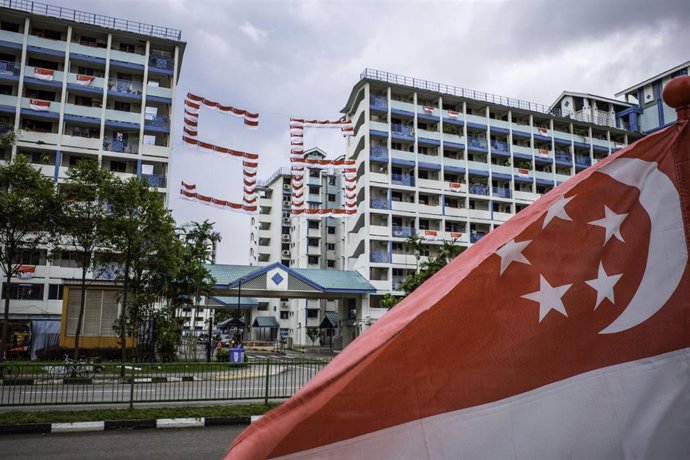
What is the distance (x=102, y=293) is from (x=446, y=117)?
33632 millimetres

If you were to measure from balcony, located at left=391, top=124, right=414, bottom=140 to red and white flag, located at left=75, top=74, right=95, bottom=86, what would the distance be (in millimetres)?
23904

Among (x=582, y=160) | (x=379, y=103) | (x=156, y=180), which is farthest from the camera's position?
(x=582, y=160)

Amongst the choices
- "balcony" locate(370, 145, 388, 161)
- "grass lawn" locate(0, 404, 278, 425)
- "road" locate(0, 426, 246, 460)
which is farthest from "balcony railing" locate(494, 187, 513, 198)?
"road" locate(0, 426, 246, 460)

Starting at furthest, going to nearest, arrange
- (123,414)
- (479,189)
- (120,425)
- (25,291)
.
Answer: (479,189) → (25,291) → (123,414) → (120,425)

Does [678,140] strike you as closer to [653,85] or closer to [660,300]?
[660,300]

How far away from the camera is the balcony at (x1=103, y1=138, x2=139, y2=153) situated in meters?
42.1

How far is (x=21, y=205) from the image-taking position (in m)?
21.6

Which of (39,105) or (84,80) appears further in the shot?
(84,80)

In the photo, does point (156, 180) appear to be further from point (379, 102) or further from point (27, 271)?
point (379, 102)

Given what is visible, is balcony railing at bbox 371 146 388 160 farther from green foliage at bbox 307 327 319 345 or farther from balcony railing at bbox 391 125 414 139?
green foliage at bbox 307 327 319 345

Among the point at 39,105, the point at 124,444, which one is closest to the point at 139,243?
the point at 124,444

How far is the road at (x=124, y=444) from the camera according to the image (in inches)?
309

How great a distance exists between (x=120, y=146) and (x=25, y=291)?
12000mm

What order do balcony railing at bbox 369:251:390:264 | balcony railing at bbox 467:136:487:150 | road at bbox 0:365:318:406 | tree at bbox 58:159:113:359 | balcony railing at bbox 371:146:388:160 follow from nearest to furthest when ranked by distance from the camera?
road at bbox 0:365:318:406, tree at bbox 58:159:113:359, balcony railing at bbox 369:251:390:264, balcony railing at bbox 371:146:388:160, balcony railing at bbox 467:136:487:150
